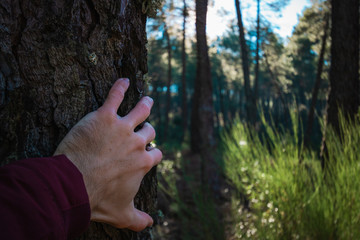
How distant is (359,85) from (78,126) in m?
5.37

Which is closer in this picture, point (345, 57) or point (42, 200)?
point (42, 200)

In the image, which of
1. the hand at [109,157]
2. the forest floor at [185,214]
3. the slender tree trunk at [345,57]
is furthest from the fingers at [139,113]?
the slender tree trunk at [345,57]

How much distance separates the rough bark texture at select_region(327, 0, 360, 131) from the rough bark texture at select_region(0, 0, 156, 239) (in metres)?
4.69

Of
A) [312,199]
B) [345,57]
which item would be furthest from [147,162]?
A: [345,57]

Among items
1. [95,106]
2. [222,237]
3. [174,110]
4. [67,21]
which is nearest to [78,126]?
[95,106]

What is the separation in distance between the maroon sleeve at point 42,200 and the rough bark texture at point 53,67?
0.76 ft

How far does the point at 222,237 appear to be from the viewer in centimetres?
329

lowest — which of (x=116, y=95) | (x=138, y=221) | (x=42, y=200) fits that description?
(x=138, y=221)

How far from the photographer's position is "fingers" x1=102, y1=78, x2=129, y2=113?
1.00 meters

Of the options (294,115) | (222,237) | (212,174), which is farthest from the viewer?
(212,174)

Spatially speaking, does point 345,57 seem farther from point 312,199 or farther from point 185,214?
point 185,214

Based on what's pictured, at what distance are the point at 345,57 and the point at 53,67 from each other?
5266 mm

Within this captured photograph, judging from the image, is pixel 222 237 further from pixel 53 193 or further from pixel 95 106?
pixel 53 193

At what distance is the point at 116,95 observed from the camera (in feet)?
3.44
